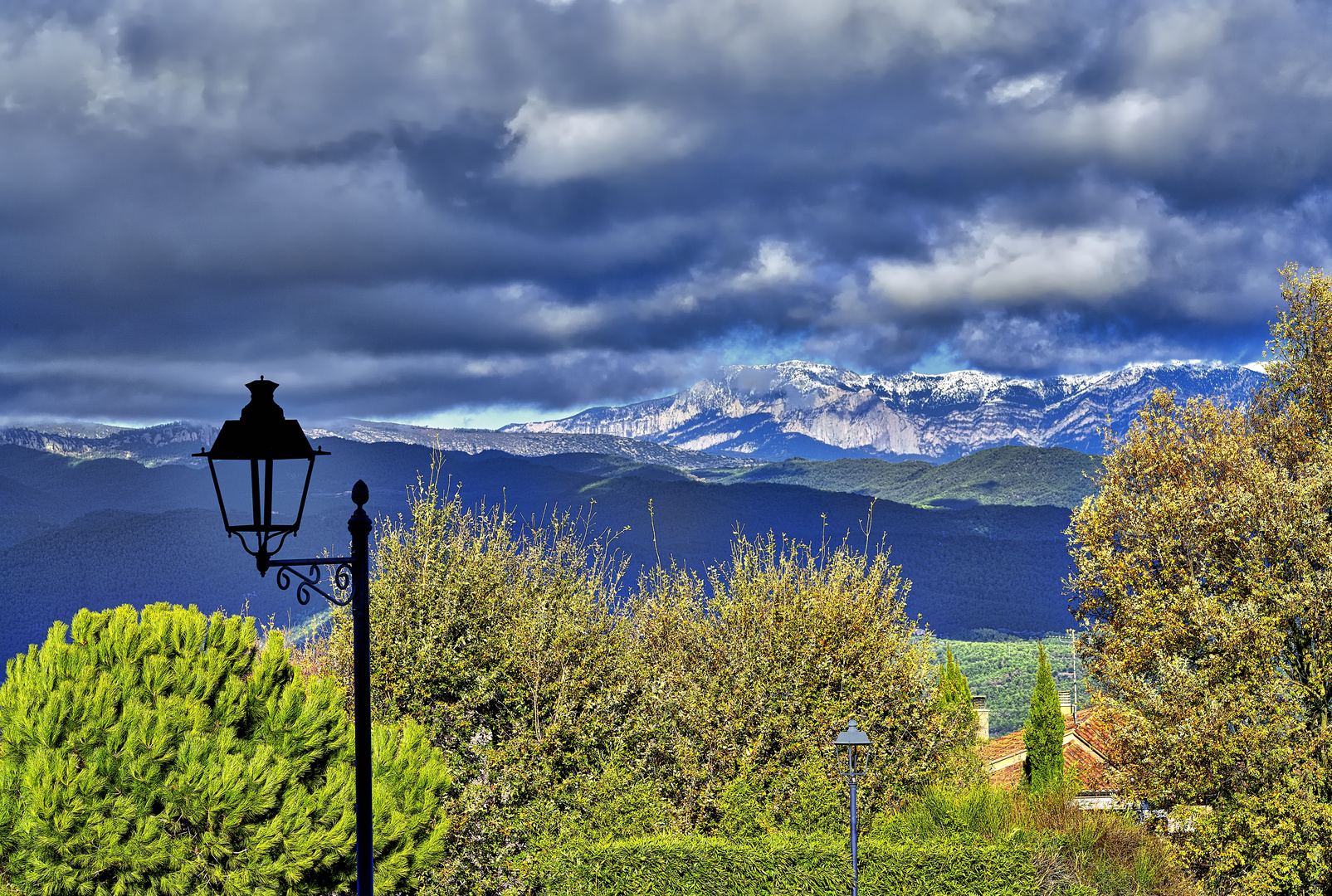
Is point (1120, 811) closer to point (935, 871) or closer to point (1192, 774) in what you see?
point (1192, 774)

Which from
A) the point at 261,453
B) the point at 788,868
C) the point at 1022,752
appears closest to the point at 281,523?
the point at 261,453

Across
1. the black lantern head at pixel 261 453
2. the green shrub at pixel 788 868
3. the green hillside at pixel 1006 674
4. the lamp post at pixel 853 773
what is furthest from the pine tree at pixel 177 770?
the green hillside at pixel 1006 674

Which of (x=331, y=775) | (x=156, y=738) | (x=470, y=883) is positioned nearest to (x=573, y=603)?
(x=470, y=883)

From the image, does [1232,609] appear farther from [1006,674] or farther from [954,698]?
[1006,674]

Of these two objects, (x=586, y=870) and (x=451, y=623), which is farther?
(x=451, y=623)

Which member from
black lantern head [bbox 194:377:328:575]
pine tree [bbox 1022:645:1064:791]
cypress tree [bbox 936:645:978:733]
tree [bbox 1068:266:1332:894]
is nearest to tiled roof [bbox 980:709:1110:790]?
cypress tree [bbox 936:645:978:733]

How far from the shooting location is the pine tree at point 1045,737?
1181 inches

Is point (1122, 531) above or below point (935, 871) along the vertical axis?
above

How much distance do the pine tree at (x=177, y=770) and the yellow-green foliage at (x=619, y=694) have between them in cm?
411

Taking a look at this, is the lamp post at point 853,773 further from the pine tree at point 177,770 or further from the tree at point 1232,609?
the tree at point 1232,609

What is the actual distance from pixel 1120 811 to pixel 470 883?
38.1 ft

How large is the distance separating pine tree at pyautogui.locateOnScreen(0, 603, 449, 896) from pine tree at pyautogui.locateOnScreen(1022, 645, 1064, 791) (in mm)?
22642

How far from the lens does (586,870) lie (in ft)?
45.0

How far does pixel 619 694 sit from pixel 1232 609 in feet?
40.4
